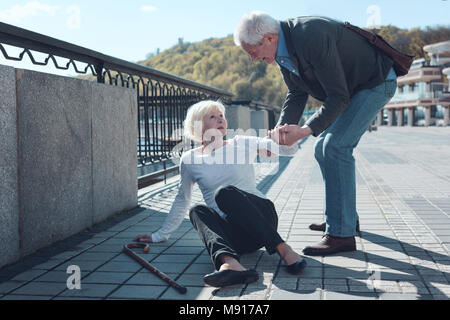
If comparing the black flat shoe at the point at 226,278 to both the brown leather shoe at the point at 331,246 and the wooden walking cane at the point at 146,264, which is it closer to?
the wooden walking cane at the point at 146,264

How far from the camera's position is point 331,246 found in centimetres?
372

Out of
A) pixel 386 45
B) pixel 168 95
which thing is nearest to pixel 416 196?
pixel 386 45

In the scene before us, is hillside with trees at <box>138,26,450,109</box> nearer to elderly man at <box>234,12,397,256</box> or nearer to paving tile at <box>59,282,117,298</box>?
elderly man at <box>234,12,397,256</box>

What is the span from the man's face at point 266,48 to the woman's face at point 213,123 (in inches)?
19.7

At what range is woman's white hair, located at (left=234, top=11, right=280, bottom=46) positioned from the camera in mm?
3311

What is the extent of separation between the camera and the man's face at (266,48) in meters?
3.36

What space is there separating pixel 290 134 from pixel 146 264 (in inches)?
52.7

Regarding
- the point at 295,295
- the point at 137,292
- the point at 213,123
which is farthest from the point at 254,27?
the point at 137,292

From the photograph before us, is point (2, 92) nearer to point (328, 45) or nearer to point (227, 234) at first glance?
point (227, 234)

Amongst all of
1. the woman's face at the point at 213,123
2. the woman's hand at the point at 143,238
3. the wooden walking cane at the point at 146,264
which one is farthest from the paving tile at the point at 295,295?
the woman's hand at the point at 143,238

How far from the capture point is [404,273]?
126 inches

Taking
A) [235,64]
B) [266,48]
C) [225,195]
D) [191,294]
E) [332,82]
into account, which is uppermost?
[235,64]

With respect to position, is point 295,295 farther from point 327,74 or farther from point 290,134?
point 327,74

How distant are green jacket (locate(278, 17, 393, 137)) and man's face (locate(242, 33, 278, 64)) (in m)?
0.09
